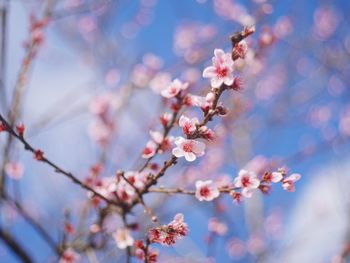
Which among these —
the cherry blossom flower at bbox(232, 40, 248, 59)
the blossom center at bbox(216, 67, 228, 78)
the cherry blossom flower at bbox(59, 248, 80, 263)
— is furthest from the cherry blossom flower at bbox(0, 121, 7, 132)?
the cherry blossom flower at bbox(59, 248, 80, 263)

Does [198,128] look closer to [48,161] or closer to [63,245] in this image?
[48,161]

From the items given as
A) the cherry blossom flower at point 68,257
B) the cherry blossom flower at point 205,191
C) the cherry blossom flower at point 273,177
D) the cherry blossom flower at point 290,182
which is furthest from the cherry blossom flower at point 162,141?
the cherry blossom flower at point 68,257

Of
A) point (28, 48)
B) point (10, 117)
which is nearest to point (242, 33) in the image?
point (10, 117)

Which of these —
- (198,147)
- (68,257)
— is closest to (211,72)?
(198,147)

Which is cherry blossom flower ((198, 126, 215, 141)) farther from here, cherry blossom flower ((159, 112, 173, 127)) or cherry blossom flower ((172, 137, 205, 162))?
cherry blossom flower ((159, 112, 173, 127))

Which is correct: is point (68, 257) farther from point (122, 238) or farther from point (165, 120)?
point (165, 120)
